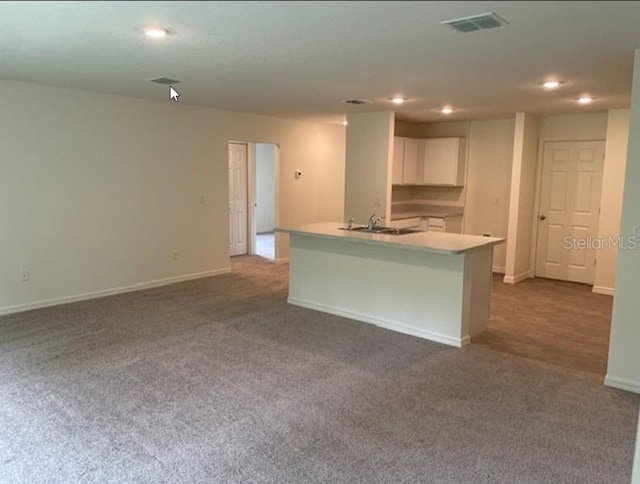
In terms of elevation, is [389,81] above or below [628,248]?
above

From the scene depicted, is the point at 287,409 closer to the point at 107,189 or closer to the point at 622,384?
the point at 622,384

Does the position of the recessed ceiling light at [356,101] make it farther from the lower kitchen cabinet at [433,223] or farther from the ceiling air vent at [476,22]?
the ceiling air vent at [476,22]

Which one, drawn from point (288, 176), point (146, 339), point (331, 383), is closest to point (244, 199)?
point (288, 176)

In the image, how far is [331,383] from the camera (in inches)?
135

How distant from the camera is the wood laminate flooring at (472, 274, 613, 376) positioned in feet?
13.5

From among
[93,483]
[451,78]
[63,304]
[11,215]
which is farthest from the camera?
[63,304]

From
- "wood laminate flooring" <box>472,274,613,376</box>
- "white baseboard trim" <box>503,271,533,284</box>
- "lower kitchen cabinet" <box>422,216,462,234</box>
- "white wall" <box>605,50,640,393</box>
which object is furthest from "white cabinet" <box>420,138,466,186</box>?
"white wall" <box>605,50,640,393</box>

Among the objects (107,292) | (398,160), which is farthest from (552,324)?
(107,292)

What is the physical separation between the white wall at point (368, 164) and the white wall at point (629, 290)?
345cm

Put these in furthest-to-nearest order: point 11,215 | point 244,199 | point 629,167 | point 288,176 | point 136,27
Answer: point 244,199 → point 288,176 → point 11,215 → point 629,167 → point 136,27

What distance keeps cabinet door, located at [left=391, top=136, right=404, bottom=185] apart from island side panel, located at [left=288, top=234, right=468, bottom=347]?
8.10ft

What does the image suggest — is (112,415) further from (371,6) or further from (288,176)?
(288,176)

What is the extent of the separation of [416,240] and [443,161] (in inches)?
139

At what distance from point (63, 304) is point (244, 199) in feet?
12.8
